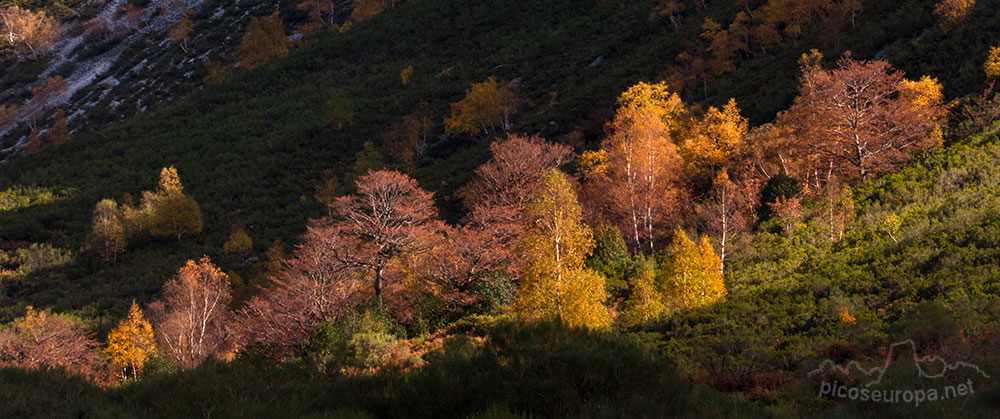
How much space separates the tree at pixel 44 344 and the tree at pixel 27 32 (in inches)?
4753

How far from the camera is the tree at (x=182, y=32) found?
114 m

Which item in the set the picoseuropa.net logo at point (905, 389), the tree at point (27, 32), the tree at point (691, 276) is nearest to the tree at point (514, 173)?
the tree at point (691, 276)

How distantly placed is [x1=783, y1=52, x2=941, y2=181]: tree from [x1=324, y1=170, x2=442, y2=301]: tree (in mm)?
21223

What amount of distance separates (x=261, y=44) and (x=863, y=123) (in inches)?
4313

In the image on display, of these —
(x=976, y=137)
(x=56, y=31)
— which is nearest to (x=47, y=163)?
(x=56, y=31)

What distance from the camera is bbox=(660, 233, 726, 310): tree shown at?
1947 centimetres

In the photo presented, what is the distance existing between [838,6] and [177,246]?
73.6 m

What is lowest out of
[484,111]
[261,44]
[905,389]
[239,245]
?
[905,389]

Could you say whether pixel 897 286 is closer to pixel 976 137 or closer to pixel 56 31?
pixel 976 137

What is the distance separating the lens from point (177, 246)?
183 ft

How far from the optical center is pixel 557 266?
16.7 metres

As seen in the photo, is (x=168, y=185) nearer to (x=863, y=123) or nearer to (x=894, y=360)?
(x=863, y=123)

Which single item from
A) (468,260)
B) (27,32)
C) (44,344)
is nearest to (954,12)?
(468,260)

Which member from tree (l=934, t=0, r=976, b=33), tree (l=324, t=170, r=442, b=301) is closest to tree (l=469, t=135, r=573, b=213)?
tree (l=324, t=170, r=442, b=301)
